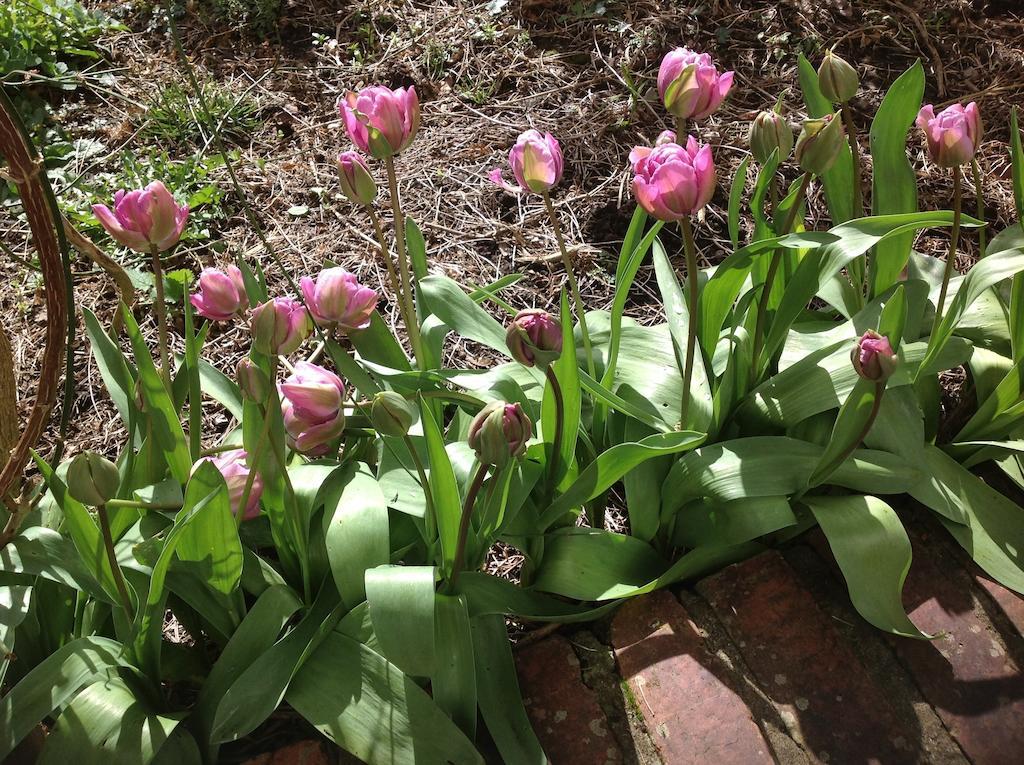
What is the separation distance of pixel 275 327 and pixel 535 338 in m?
0.27

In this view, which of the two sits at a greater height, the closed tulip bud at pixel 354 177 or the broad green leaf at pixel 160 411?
the closed tulip bud at pixel 354 177

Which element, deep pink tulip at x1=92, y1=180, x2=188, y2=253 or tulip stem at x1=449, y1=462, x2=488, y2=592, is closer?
tulip stem at x1=449, y1=462, x2=488, y2=592

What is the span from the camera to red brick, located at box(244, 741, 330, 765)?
3.67 feet

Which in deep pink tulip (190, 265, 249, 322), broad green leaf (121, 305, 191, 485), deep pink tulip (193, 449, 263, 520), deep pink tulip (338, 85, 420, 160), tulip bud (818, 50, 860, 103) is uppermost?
deep pink tulip (338, 85, 420, 160)

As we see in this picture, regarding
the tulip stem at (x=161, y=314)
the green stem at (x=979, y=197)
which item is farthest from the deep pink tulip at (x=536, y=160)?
the green stem at (x=979, y=197)

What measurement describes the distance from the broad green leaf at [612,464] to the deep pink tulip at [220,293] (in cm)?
49

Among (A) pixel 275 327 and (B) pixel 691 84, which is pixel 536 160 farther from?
(A) pixel 275 327

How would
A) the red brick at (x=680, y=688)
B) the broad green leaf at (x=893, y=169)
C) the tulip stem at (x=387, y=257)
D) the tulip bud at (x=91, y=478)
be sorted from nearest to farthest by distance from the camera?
the tulip bud at (x=91, y=478) < the red brick at (x=680, y=688) < the tulip stem at (x=387, y=257) < the broad green leaf at (x=893, y=169)

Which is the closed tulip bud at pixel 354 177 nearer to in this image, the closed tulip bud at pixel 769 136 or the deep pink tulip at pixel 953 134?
the closed tulip bud at pixel 769 136

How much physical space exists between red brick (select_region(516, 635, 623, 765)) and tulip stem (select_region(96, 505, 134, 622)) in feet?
1.61

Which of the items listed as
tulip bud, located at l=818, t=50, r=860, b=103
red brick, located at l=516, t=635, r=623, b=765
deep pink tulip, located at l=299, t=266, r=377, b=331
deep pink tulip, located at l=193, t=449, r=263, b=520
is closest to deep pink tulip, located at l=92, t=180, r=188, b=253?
deep pink tulip, located at l=299, t=266, r=377, b=331

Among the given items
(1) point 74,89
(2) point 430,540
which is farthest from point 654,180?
(1) point 74,89

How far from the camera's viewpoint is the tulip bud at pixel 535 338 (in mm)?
964

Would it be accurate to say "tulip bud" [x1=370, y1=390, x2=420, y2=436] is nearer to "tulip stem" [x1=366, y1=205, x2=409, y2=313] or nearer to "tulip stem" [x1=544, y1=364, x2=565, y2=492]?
"tulip stem" [x1=544, y1=364, x2=565, y2=492]
